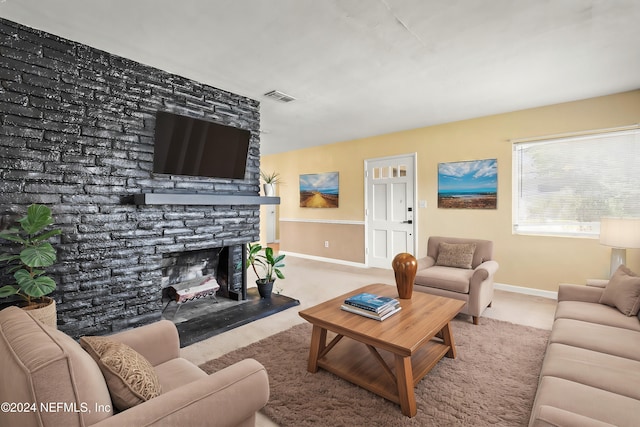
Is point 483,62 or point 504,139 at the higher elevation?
point 483,62

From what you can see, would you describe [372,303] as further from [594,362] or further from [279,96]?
[279,96]

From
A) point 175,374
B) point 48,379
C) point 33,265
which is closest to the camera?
point 48,379

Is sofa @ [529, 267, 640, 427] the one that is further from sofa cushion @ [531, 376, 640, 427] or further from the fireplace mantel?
the fireplace mantel

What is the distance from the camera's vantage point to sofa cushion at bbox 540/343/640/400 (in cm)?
138

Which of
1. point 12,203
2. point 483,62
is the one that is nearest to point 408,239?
point 483,62

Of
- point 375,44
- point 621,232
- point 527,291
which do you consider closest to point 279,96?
point 375,44

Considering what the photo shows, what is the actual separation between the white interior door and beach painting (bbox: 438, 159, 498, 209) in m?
0.54

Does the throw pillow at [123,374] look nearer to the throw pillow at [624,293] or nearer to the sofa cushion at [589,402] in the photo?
the sofa cushion at [589,402]

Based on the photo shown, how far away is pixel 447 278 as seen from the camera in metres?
3.25

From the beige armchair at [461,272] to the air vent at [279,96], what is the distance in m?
2.47

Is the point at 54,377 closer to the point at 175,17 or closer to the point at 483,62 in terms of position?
the point at 175,17

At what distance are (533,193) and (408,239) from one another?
191 centimetres

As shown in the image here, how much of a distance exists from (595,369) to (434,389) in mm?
864

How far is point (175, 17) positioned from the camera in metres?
2.10
